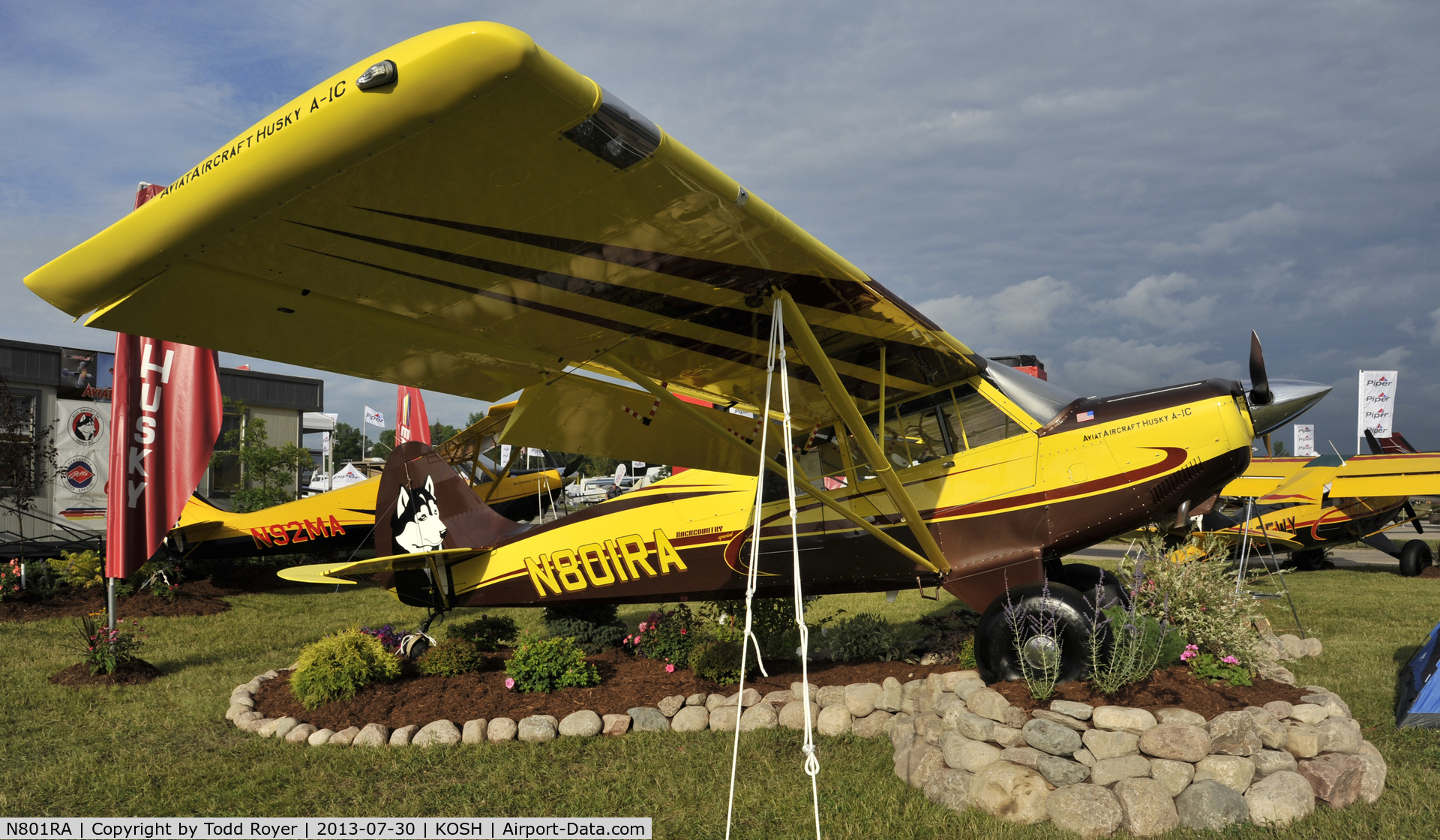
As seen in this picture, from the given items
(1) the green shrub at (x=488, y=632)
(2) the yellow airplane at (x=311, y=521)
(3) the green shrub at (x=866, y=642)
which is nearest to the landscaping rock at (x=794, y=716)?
(3) the green shrub at (x=866, y=642)

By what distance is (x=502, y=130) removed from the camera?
9.20ft

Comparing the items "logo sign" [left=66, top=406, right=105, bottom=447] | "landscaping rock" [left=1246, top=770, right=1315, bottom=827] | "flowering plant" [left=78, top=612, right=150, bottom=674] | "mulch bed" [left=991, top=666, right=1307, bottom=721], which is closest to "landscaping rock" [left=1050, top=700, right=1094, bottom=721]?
"mulch bed" [left=991, top=666, right=1307, bottom=721]

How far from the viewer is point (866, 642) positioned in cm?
792

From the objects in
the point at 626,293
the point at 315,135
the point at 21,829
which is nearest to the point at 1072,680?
the point at 626,293

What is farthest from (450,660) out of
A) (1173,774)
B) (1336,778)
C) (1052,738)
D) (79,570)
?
(79,570)

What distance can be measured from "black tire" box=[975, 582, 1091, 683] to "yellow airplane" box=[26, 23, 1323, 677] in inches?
1.0

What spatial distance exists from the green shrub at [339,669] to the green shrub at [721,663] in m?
2.86

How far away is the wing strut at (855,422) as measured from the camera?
14.8 feet

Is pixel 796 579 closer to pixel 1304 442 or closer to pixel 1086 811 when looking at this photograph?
pixel 1086 811

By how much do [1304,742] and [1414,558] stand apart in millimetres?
16237

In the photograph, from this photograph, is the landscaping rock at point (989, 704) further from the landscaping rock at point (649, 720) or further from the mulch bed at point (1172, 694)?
the landscaping rock at point (649, 720)

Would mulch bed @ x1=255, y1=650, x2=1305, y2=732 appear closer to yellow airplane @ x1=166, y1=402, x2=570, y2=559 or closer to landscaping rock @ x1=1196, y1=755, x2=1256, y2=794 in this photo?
landscaping rock @ x1=1196, y1=755, x2=1256, y2=794

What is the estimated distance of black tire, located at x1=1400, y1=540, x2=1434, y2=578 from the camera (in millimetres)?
16344

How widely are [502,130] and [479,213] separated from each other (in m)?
0.73
